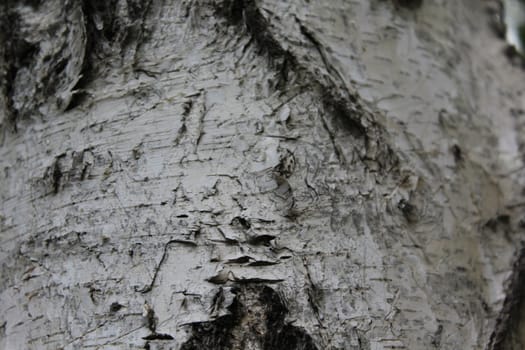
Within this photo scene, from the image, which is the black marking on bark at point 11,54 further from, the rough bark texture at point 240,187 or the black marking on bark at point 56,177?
the black marking on bark at point 56,177

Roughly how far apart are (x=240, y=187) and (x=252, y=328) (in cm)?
16

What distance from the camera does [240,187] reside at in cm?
74

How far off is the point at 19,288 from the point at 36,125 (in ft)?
0.69

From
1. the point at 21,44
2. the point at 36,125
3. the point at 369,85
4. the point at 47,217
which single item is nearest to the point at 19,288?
the point at 47,217

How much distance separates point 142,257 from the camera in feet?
2.39

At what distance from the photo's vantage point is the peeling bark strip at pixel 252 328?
675mm

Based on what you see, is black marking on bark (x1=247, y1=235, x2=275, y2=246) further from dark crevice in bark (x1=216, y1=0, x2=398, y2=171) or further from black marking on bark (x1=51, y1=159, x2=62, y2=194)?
black marking on bark (x1=51, y1=159, x2=62, y2=194)

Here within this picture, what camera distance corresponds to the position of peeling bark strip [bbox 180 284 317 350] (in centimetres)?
68

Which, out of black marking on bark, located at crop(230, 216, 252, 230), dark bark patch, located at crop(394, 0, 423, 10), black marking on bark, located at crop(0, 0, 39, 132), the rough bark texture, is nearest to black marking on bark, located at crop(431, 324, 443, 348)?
the rough bark texture

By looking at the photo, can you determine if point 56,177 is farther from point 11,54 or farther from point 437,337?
point 437,337

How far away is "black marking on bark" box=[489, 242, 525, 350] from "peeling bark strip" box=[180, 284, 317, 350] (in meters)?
0.28

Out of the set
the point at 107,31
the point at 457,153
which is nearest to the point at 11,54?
the point at 107,31

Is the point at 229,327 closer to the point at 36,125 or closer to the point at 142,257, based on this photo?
the point at 142,257

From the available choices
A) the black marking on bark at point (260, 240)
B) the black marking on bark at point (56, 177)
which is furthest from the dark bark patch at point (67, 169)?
the black marking on bark at point (260, 240)
